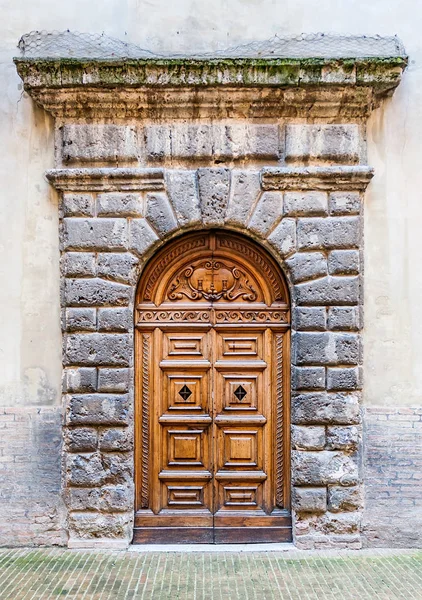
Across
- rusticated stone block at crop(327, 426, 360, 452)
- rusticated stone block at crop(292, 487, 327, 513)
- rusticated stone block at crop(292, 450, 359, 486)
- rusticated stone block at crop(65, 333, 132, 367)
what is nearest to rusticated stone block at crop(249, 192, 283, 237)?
rusticated stone block at crop(65, 333, 132, 367)

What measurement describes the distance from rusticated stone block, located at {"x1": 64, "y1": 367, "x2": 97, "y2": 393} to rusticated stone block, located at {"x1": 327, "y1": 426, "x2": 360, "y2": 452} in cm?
218

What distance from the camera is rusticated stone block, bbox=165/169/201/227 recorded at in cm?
518

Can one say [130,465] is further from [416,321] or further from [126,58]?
[126,58]

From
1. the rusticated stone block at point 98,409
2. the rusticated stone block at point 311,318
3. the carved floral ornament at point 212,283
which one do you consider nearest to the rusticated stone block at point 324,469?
the rusticated stone block at point 311,318

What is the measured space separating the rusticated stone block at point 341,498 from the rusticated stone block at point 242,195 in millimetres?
2544

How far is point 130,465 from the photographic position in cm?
517

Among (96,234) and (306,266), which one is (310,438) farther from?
(96,234)

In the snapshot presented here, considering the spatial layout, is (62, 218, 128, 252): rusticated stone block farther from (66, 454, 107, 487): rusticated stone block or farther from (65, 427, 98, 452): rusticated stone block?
(66, 454, 107, 487): rusticated stone block

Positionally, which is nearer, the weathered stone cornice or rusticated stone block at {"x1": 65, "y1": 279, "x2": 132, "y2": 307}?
the weathered stone cornice

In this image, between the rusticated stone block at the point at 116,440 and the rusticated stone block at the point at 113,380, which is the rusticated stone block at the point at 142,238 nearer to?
the rusticated stone block at the point at 113,380

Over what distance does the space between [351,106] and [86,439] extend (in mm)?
3857

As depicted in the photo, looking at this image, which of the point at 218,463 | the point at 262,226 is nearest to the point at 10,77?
the point at 262,226

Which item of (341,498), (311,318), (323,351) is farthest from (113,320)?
(341,498)

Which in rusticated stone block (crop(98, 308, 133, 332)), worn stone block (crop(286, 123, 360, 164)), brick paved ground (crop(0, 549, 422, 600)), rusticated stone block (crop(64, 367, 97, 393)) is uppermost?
worn stone block (crop(286, 123, 360, 164))
